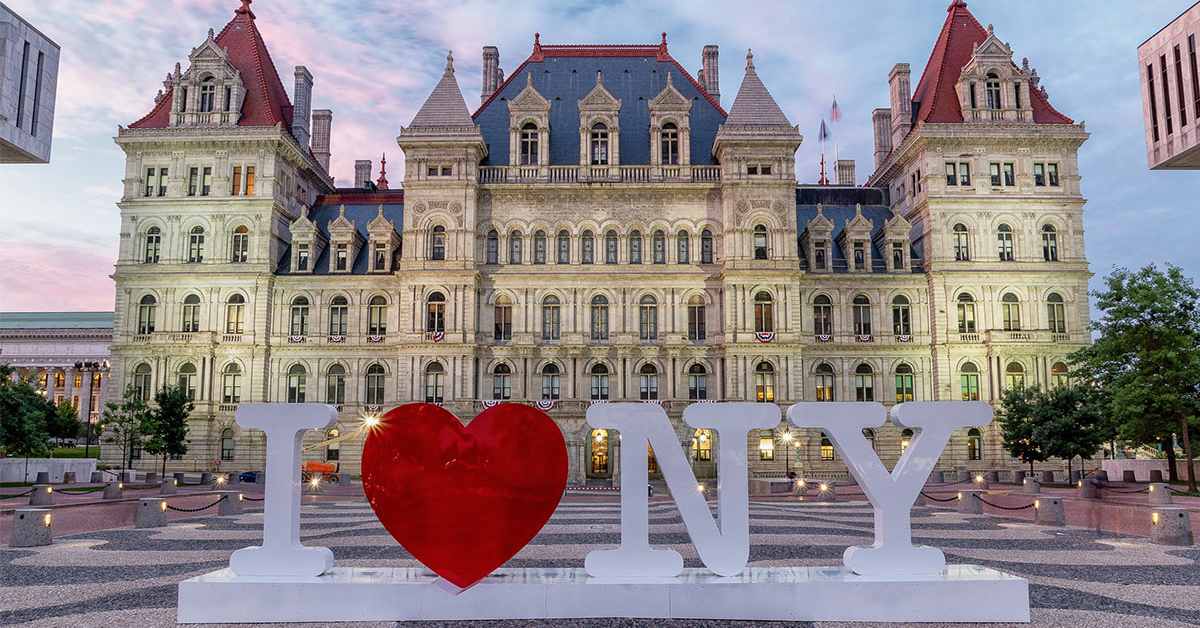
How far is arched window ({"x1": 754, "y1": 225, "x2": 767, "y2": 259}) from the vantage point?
52.9m

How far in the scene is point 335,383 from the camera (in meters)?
55.7

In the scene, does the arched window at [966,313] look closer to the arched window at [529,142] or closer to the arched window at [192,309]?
the arched window at [529,142]

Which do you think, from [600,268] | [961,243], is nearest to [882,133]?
[961,243]

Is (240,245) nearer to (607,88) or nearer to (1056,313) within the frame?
(607,88)

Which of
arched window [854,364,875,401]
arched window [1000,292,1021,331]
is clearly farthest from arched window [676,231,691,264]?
arched window [1000,292,1021,331]

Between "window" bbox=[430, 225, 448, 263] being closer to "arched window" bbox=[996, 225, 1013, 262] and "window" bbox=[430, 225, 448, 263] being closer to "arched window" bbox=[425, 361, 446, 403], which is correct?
"arched window" bbox=[425, 361, 446, 403]

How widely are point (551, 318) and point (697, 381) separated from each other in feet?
31.8

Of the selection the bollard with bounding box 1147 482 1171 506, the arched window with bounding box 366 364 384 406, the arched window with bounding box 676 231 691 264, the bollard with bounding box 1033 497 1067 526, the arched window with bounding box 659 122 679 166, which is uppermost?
the arched window with bounding box 659 122 679 166

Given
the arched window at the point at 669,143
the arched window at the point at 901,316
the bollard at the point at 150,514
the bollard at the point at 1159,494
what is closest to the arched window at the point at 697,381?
the arched window at the point at 901,316

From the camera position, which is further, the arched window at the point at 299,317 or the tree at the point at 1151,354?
the arched window at the point at 299,317

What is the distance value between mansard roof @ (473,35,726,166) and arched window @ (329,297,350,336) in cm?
1298

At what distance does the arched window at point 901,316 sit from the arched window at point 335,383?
115 feet

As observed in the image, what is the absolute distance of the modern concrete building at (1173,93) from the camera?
17.2 m

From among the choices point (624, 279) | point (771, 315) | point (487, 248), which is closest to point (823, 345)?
point (771, 315)
